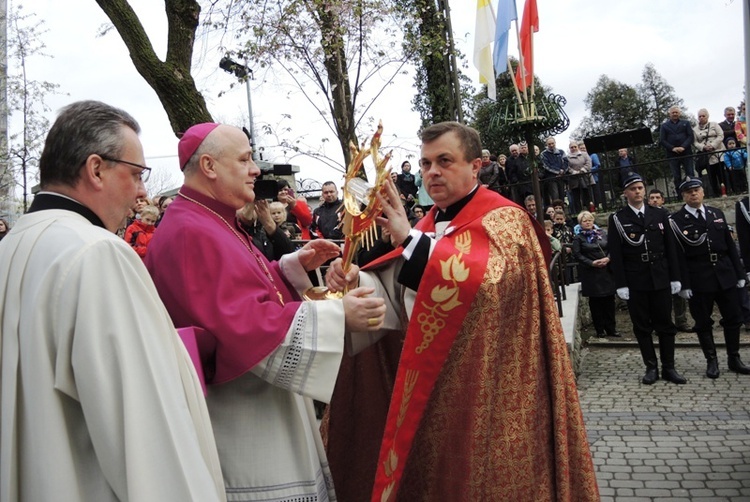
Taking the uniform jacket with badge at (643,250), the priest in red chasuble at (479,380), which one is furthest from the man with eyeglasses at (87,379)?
the uniform jacket with badge at (643,250)

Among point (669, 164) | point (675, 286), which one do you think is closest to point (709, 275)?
point (675, 286)

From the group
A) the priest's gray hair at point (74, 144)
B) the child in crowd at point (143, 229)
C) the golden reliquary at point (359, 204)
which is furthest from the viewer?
the child in crowd at point (143, 229)

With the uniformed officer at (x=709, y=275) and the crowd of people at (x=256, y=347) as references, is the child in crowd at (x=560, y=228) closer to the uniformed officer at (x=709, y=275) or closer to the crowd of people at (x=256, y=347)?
the uniformed officer at (x=709, y=275)

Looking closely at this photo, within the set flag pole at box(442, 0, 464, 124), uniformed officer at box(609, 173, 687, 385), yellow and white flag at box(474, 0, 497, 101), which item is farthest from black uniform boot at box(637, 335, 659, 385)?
flag pole at box(442, 0, 464, 124)

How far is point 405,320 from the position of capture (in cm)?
328

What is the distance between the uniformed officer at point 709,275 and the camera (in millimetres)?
7852

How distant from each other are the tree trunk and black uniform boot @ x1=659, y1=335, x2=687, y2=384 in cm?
583

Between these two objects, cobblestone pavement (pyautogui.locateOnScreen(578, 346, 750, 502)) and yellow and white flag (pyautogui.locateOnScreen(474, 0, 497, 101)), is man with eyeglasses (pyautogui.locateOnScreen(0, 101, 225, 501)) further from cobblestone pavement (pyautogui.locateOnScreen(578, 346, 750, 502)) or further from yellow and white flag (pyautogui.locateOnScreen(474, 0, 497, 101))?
yellow and white flag (pyautogui.locateOnScreen(474, 0, 497, 101))

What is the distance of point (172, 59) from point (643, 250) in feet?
19.5

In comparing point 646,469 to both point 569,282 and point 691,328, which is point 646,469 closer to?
point 691,328

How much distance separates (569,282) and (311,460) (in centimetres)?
1051

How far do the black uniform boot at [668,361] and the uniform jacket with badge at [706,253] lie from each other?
700 millimetres

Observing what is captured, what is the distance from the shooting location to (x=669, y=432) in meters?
5.92

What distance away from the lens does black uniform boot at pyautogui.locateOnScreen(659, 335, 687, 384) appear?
7.66 metres
